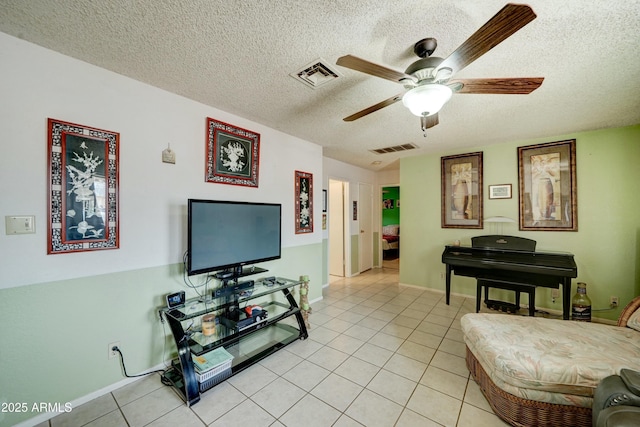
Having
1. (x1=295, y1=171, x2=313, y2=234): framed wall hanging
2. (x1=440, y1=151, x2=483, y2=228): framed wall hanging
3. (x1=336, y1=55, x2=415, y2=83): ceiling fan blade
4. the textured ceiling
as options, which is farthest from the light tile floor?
the textured ceiling

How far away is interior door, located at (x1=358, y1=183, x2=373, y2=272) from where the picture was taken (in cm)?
554

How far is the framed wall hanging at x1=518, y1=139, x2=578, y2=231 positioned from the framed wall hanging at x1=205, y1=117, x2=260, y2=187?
3772 millimetres

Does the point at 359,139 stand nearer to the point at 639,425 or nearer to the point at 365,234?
the point at 365,234

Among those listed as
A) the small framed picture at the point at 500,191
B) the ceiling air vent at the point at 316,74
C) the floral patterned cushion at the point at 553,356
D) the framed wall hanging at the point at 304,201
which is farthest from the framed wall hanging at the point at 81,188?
the small framed picture at the point at 500,191

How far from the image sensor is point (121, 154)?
1.87 meters

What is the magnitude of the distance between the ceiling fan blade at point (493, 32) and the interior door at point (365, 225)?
4.25 meters

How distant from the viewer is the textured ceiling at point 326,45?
4.18 feet

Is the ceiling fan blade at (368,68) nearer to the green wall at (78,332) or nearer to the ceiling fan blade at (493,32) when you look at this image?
the ceiling fan blade at (493,32)

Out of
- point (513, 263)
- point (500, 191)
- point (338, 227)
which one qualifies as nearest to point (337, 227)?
point (338, 227)

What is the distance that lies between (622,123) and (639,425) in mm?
3486

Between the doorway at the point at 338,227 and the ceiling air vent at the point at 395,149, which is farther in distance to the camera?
the doorway at the point at 338,227

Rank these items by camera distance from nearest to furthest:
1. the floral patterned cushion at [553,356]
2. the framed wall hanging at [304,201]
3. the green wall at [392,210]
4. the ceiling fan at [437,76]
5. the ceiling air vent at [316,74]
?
1. the ceiling fan at [437,76]
2. the floral patterned cushion at [553,356]
3. the ceiling air vent at [316,74]
4. the framed wall hanging at [304,201]
5. the green wall at [392,210]

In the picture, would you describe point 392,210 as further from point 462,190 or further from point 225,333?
point 225,333

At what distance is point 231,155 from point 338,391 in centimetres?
244
